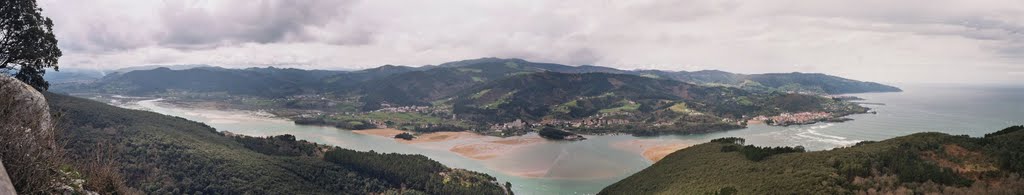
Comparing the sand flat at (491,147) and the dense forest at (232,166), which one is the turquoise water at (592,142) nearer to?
the sand flat at (491,147)

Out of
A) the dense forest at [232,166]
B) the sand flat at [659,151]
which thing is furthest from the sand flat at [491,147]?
the sand flat at [659,151]

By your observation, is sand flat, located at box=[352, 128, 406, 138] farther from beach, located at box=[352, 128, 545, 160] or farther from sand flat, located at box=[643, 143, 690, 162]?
sand flat, located at box=[643, 143, 690, 162]

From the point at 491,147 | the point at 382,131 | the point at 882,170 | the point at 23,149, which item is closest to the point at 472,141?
the point at 491,147

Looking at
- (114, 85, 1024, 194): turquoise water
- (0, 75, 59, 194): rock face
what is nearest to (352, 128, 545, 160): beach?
(114, 85, 1024, 194): turquoise water

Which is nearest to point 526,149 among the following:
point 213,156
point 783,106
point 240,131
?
point 213,156

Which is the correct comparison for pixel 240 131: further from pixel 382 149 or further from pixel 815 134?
pixel 815 134
